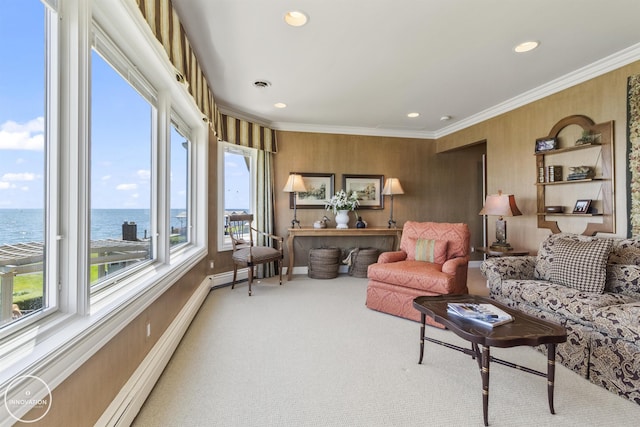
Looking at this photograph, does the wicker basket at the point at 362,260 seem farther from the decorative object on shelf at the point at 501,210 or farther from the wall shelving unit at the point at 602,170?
the wall shelving unit at the point at 602,170

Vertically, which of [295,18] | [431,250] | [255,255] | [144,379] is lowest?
[144,379]

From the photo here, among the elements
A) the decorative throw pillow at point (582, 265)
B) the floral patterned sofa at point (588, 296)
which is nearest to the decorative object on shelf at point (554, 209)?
the floral patterned sofa at point (588, 296)

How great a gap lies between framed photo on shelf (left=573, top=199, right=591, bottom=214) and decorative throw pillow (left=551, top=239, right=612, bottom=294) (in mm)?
680

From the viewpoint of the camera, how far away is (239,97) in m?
3.82

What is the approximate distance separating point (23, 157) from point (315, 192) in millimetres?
4151

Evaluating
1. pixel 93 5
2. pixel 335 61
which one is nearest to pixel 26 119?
pixel 93 5

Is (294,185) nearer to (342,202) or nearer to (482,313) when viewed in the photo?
(342,202)

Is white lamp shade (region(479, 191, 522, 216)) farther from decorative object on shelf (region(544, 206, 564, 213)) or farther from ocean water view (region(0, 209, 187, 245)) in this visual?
ocean water view (region(0, 209, 187, 245))

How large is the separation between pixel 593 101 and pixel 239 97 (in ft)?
12.6

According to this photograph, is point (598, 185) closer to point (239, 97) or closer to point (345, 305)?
point (345, 305)

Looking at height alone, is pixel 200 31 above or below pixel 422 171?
above

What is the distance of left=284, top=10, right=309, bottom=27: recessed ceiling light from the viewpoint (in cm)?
218

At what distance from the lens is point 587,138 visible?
3029mm

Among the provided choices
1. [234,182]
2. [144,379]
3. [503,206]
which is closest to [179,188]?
[234,182]
